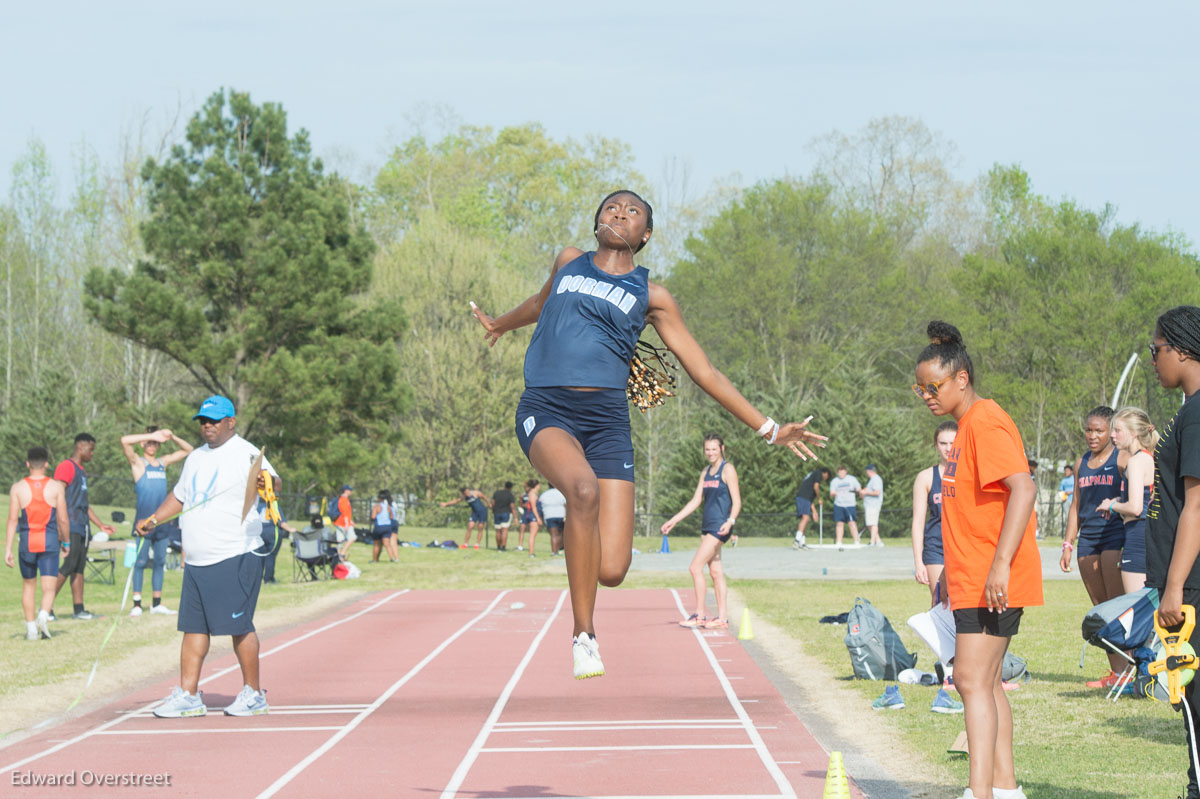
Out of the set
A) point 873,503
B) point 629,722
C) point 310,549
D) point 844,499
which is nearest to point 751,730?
point 629,722

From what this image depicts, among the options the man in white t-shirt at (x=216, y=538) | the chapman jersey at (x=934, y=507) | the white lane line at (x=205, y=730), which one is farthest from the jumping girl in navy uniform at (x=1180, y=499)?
the man in white t-shirt at (x=216, y=538)

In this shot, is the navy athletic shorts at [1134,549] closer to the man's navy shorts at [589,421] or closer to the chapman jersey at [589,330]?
the man's navy shorts at [589,421]

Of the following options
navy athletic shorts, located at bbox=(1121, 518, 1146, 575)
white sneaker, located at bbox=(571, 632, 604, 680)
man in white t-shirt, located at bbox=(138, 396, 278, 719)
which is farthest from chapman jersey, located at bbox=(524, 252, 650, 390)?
navy athletic shorts, located at bbox=(1121, 518, 1146, 575)

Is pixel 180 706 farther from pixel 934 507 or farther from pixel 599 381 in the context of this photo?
pixel 934 507

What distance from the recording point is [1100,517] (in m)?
9.19

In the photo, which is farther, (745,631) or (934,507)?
(745,631)

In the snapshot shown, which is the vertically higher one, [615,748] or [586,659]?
[586,659]

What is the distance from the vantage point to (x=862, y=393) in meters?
44.1

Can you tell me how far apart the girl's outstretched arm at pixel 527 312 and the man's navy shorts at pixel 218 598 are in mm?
3220

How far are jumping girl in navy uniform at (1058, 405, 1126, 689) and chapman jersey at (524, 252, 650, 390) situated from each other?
4665 millimetres

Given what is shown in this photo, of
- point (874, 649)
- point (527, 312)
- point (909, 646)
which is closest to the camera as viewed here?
point (527, 312)

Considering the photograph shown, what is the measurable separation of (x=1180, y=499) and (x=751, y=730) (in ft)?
13.7

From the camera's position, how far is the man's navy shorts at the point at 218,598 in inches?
348

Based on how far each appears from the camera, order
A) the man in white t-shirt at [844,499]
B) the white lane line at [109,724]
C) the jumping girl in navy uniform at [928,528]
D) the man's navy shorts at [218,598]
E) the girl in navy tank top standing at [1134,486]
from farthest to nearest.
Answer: the man in white t-shirt at [844,499] < the jumping girl in navy uniform at [928,528] < the man's navy shorts at [218,598] < the girl in navy tank top standing at [1134,486] < the white lane line at [109,724]
